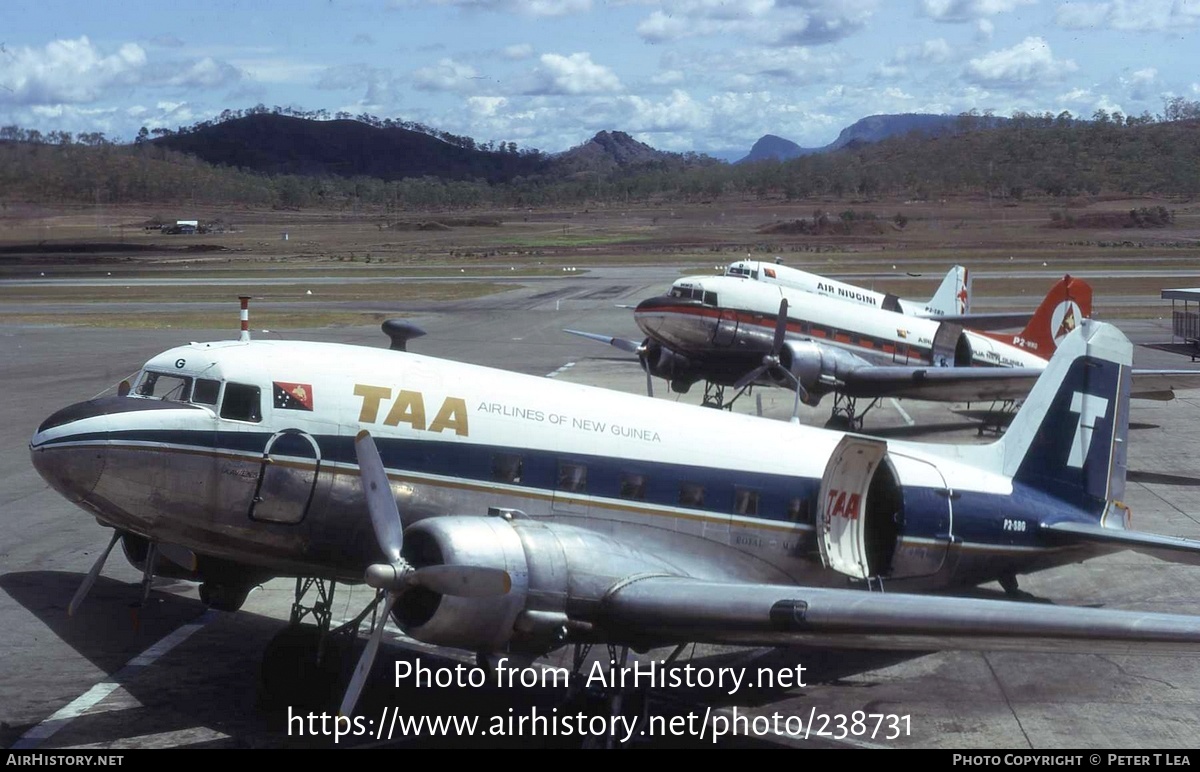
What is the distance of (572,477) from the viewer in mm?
12852

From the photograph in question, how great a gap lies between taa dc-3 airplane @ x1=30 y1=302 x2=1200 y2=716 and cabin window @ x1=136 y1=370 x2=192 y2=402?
28 millimetres

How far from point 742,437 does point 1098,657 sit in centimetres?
539

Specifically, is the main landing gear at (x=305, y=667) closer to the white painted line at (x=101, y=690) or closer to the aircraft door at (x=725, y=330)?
the white painted line at (x=101, y=690)

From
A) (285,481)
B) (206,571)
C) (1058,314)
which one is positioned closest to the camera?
(285,481)

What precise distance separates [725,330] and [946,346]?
6495 millimetres

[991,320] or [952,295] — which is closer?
[991,320]

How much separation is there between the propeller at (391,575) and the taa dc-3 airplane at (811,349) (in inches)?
712

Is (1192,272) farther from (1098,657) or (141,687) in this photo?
(141,687)

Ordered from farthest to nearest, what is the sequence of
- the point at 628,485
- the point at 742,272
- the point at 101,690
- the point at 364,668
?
the point at 742,272
the point at 628,485
the point at 101,690
the point at 364,668

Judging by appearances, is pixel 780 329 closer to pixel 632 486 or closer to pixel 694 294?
pixel 694 294

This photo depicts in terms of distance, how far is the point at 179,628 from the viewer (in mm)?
15117

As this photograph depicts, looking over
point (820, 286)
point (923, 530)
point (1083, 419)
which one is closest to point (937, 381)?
point (820, 286)

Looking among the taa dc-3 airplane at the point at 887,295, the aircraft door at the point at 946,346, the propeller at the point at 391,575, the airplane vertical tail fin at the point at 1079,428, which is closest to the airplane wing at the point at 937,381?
the aircraft door at the point at 946,346
